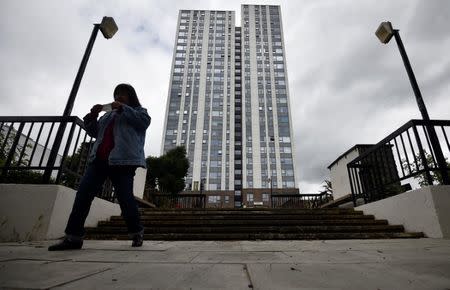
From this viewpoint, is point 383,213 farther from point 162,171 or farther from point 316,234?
point 162,171

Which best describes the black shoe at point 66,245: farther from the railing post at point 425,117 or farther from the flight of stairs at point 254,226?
the railing post at point 425,117

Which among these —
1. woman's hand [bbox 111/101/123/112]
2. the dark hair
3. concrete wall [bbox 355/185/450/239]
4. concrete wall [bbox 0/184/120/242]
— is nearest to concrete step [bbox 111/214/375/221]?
concrete wall [bbox 355/185/450/239]

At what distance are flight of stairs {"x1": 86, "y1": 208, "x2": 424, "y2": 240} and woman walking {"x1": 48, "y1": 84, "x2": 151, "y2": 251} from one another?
1.11 metres

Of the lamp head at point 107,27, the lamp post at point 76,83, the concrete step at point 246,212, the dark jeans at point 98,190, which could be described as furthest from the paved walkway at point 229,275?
the lamp head at point 107,27

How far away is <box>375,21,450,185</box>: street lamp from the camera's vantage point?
130 inches

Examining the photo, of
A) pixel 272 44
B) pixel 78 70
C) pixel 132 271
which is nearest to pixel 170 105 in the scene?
pixel 272 44

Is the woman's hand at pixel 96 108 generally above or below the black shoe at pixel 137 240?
above

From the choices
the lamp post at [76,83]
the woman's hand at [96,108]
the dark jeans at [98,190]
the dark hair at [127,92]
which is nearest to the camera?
the dark jeans at [98,190]

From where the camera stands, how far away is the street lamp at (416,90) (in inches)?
130

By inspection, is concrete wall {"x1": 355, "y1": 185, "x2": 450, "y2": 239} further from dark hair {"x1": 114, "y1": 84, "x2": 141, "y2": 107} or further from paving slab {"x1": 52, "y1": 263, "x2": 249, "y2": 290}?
dark hair {"x1": 114, "y1": 84, "x2": 141, "y2": 107}

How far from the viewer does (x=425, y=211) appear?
10.3 feet

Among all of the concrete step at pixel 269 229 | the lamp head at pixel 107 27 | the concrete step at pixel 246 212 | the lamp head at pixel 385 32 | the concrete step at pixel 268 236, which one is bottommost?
the concrete step at pixel 268 236

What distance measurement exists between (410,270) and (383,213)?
3.24m

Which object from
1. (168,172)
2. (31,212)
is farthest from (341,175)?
(168,172)
